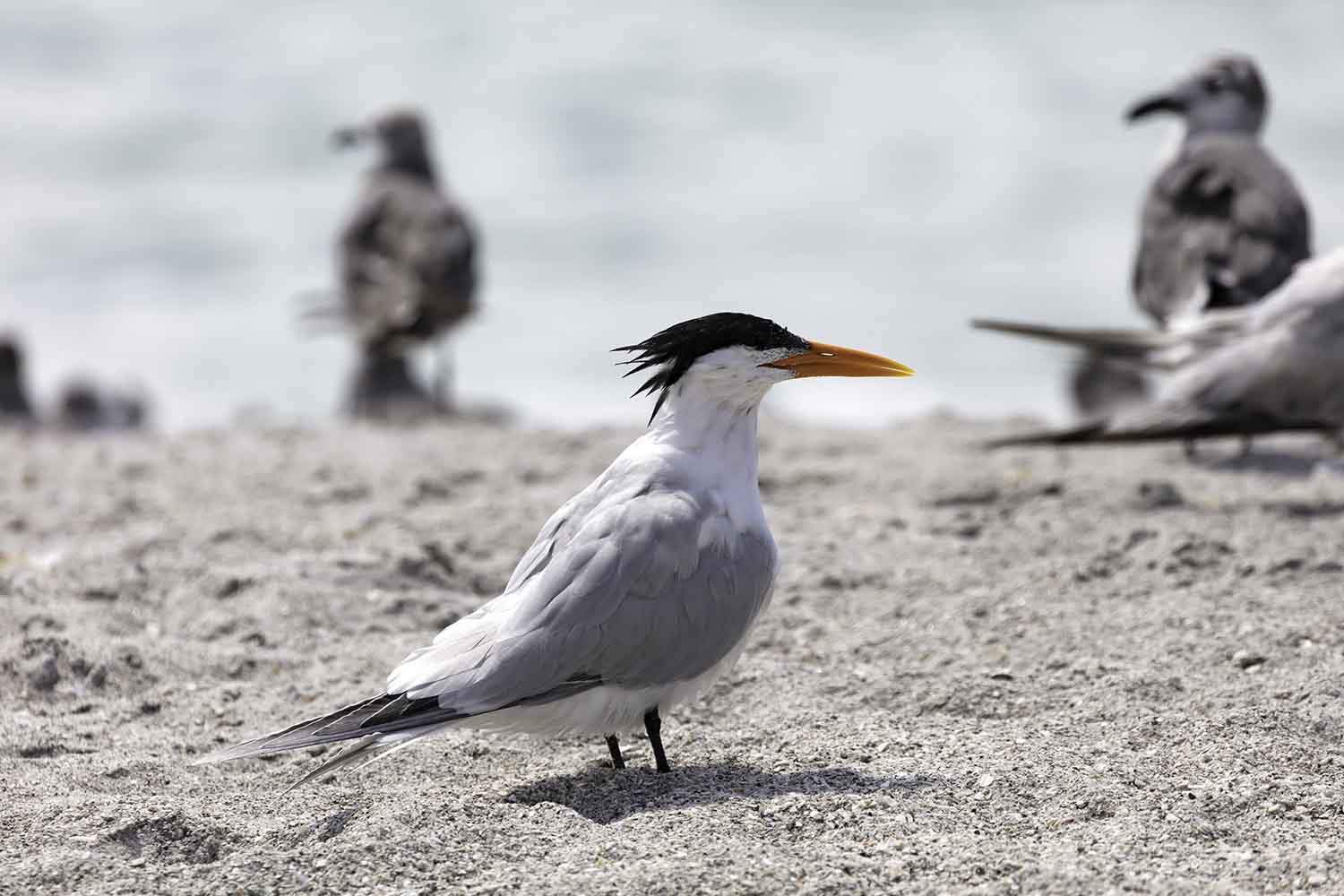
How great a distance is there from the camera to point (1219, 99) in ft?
27.6

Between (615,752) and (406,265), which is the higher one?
(406,265)

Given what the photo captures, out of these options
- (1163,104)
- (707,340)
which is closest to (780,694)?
(707,340)

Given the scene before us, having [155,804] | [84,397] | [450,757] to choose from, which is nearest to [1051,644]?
[450,757]

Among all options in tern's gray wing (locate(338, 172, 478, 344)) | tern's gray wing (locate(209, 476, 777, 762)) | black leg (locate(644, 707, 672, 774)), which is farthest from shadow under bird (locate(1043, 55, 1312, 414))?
tern's gray wing (locate(338, 172, 478, 344))

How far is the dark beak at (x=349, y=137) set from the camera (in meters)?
12.5

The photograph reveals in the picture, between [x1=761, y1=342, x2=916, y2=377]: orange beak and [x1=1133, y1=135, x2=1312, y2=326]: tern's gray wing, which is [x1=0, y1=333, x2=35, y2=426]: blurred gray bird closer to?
[x1=1133, y1=135, x2=1312, y2=326]: tern's gray wing

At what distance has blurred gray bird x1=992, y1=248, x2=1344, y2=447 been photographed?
640 cm

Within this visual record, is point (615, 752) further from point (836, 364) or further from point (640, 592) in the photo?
point (836, 364)

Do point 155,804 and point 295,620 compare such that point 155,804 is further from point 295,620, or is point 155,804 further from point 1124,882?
point 1124,882

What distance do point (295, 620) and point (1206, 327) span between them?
4.13m

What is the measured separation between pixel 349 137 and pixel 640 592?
9.58 metres

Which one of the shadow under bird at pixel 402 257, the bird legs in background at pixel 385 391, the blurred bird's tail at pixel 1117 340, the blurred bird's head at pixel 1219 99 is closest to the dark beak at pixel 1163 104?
the blurred bird's head at pixel 1219 99

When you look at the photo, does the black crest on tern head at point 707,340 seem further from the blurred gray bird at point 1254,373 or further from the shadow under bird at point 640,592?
the blurred gray bird at point 1254,373

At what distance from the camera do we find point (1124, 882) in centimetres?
310
